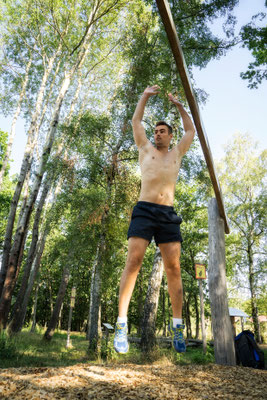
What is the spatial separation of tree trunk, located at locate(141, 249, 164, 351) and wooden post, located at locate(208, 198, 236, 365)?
8.05 ft

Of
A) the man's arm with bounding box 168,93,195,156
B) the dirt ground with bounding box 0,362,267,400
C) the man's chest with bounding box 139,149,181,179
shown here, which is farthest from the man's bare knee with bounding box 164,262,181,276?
the dirt ground with bounding box 0,362,267,400

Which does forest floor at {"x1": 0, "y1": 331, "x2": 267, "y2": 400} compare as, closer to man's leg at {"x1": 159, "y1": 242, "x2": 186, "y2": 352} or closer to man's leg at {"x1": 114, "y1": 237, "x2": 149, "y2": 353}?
man's leg at {"x1": 159, "y1": 242, "x2": 186, "y2": 352}

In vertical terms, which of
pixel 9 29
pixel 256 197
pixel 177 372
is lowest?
pixel 177 372

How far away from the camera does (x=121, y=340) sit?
193cm

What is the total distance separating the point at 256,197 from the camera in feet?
57.7

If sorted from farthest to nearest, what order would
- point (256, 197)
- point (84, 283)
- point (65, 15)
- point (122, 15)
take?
point (84, 283)
point (256, 197)
point (122, 15)
point (65, 15)

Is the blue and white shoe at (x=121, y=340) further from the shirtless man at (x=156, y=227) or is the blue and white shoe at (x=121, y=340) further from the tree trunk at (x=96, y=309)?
the tree trunk at (x=96, y=309)

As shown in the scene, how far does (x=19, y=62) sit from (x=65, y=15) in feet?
12.5

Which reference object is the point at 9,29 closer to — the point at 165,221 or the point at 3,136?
the point at 3,136

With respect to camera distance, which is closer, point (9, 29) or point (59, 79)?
point (9, 29)

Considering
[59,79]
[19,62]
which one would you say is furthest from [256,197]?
[19,62]

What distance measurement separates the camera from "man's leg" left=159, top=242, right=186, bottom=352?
2094mm

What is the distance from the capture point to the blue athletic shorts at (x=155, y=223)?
80.9 inches

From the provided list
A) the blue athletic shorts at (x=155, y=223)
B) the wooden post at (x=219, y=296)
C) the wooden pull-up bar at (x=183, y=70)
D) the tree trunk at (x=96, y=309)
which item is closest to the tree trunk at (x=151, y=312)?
the tree trunk at (x=96, y=309)
